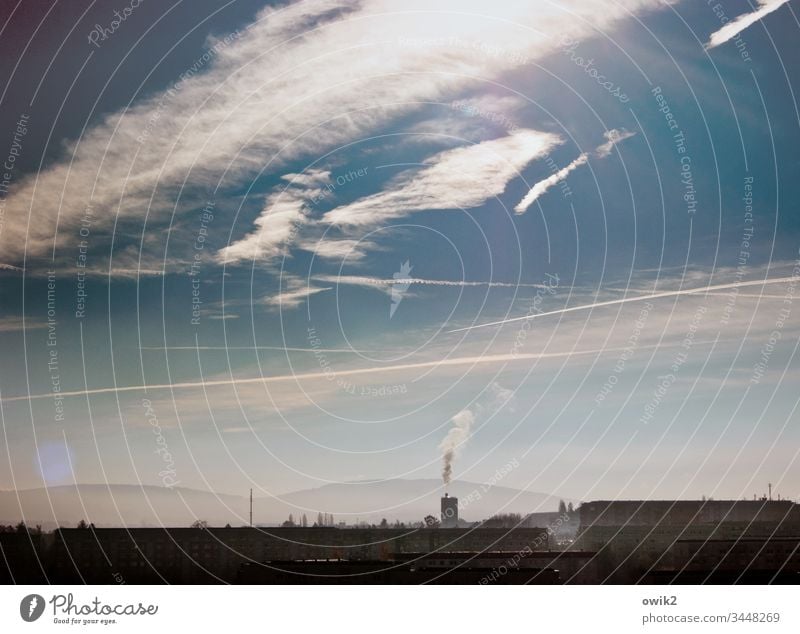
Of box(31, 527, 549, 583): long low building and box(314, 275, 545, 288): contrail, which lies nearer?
box(314, 275, 545, 288): contrail

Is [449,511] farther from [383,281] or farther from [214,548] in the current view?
[383,281]

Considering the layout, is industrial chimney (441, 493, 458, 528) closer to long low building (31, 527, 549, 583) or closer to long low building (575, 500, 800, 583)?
long low building (31, 527, 549, 583)

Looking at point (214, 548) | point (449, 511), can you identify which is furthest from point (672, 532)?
point (214, 548)

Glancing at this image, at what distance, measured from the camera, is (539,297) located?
31.7 metres

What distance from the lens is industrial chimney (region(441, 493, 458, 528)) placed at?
61869 millimetres

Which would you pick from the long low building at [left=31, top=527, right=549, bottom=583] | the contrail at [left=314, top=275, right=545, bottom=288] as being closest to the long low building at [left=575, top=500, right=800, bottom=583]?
the long low building at [left=31, top=527, right=549, bottom=583]

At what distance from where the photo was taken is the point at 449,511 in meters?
63.6

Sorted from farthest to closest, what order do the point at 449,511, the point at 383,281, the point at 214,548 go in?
the point at 449,511
the point at 214,548
the point at 383,281

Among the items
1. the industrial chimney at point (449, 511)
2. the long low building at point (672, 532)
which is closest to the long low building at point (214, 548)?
the long low building at point (672, 532)

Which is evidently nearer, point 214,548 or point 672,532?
point 214,548

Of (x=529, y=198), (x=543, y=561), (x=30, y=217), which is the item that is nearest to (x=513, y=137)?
(x=529, y=198)

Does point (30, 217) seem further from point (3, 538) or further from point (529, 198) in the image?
point (3, 538)

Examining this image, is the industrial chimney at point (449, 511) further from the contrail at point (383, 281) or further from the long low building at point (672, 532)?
the contrail at point (383, 281)
